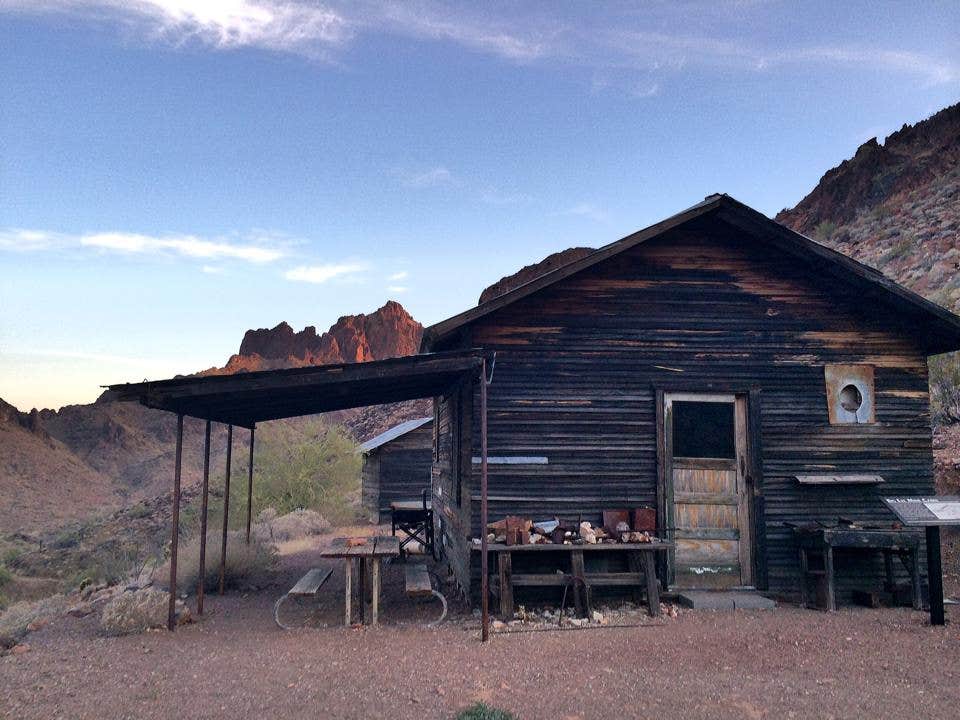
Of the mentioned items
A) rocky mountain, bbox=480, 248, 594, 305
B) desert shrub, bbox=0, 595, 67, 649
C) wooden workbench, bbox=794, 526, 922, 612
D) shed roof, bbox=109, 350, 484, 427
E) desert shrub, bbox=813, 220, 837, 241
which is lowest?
desert shrub, bbox=0, 595, 67, 649

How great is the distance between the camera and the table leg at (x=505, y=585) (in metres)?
8.08

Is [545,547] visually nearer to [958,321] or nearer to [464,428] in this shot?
[464,428]

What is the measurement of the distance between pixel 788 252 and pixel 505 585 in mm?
5751

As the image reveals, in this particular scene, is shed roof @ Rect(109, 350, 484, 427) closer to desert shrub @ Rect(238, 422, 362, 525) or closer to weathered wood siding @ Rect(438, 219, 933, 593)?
weathered wood siding @ Rect(438, 219, 933, 593)

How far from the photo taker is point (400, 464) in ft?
82.4

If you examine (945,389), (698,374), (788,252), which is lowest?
(698,374)

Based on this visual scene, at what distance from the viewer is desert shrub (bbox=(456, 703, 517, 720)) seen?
4957mm

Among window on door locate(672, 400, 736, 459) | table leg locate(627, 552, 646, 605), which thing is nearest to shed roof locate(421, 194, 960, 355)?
table leg locate(627, 552, 646, 605)

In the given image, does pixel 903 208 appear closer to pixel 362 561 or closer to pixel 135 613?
pixel 362 561

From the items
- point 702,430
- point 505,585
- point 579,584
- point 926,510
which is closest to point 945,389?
point 702,430

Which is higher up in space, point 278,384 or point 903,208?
point 903,208

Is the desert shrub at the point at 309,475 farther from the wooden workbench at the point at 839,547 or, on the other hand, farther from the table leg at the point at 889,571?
the table leg at the point at 889,571

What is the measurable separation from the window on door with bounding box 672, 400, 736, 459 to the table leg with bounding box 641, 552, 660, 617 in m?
5.17

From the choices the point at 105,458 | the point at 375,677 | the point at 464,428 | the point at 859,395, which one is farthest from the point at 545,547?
the point at 105,458
